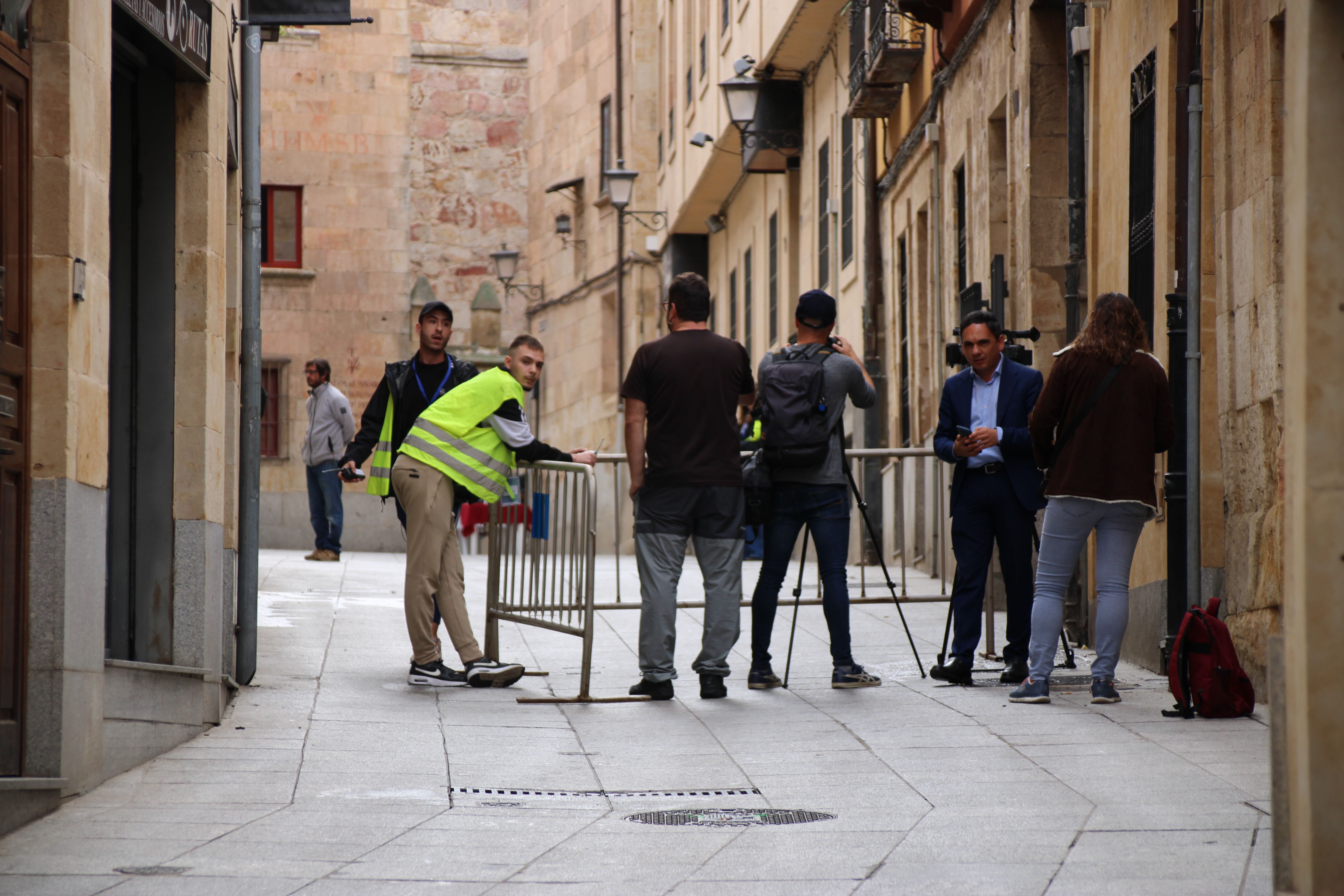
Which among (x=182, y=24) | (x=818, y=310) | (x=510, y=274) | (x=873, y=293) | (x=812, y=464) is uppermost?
(x=510, y=274)

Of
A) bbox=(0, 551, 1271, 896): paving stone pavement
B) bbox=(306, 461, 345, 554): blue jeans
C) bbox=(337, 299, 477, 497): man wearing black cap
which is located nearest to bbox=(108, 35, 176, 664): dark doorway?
bbox=(0, 551, 1271, 896): paving stone pavement

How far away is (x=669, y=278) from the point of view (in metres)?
34.4

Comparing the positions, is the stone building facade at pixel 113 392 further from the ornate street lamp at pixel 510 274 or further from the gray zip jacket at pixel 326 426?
the ornate street lamp at pixel 510 274

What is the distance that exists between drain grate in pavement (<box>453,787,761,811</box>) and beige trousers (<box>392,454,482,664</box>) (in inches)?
115

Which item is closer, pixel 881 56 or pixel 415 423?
pixel 415 423

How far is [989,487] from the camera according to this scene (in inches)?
367

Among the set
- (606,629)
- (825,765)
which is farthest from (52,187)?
(606,629)

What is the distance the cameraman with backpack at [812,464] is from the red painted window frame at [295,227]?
2772 centimetres

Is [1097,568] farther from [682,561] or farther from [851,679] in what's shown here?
[682,561]

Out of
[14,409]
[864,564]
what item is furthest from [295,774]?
[864,564]

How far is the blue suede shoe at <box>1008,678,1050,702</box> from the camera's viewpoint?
8.48 meters

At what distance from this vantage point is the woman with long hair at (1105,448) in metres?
8.23

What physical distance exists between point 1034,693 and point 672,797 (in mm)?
2578

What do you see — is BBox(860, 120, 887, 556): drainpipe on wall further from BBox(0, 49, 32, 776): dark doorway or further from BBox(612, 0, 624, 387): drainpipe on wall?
BBox(0, 49, 32, 776): dark doorway
